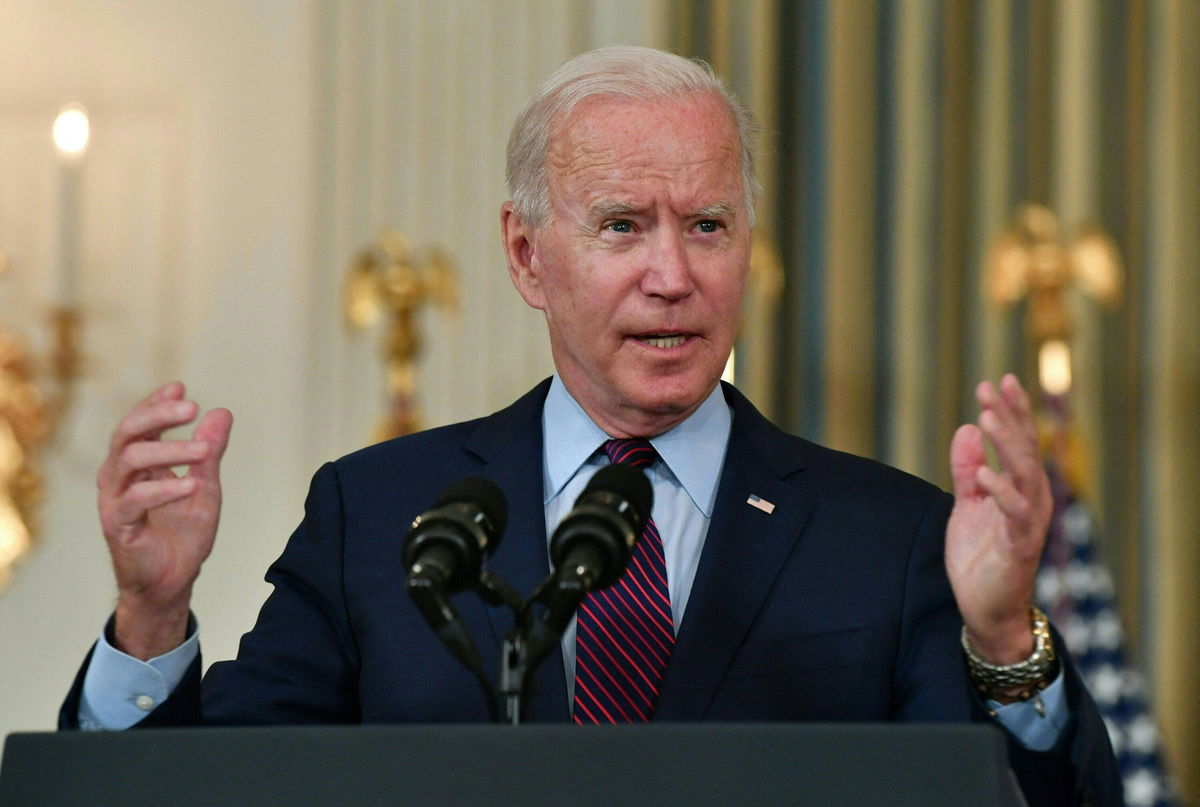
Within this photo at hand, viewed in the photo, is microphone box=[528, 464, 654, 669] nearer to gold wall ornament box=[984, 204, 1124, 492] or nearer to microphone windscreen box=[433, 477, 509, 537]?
microphone windscreen box=[433, 477, 509, 537]

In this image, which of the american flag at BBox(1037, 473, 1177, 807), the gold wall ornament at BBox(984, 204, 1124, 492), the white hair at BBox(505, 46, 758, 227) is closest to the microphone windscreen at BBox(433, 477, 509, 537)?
the white hair at BBox(505, 46, 758, 227)

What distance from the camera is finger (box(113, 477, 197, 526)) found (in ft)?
6.05

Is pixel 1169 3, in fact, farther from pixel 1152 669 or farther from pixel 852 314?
pixel 1152 669

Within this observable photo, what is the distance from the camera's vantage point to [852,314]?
18.0 feet

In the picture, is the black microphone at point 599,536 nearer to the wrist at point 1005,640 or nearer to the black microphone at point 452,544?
the black microphone at point 452,544

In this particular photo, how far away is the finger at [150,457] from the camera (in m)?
1.81

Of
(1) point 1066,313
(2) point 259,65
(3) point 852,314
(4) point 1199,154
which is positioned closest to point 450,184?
(2) point 259,65

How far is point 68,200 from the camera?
5086mm

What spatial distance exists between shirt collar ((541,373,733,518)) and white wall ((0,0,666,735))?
3155 millimetres

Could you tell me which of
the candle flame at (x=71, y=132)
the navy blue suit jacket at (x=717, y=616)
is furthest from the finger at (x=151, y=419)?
the candle flame at (x=71, y=132)

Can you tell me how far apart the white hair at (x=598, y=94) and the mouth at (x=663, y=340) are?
0.23 m

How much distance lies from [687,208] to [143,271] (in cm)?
382

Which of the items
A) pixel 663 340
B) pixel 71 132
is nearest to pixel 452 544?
pixel 663 340

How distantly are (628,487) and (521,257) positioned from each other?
1042 millimetres
